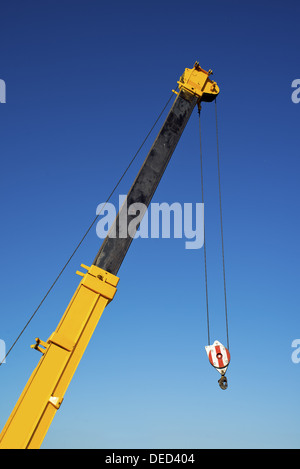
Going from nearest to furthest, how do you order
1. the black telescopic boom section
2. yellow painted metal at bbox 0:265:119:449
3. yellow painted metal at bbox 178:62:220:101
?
yellow painted metal at bbox 0:265:119:449 < the black telescopic boom section < yellow painted metal at bbox 178:62:220:101

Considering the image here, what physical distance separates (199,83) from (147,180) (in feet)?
Answer: 10.3

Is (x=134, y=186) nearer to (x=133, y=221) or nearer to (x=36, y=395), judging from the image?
(x=133, y=221)

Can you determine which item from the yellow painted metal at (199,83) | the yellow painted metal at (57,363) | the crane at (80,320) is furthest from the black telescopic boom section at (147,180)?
the yellow painted metal at (57,363)

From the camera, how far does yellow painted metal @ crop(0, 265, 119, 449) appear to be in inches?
198

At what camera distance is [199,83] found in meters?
8.76

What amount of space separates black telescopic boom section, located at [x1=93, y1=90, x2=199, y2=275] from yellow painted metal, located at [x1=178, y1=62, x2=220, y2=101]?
173mm

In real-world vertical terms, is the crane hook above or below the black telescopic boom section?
below

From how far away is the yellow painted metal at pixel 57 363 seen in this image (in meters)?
5.04

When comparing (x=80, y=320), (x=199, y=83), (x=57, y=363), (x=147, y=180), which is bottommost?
(x=57, y=363)

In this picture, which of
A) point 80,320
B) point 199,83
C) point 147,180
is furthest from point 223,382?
point 199,83

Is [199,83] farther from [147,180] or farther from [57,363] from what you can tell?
[57,363]

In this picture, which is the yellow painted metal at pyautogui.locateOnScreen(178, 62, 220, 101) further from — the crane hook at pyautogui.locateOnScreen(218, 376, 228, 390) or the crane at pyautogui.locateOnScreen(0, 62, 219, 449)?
the crane hook at pyautogui.locateOnScreen(218, 376, 228, 390)

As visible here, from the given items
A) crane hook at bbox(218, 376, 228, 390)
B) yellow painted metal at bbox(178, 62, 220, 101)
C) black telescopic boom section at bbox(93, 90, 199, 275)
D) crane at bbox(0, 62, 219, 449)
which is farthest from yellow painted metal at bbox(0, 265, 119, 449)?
yellow painted metal at bbox(178, 62, 220, 101)
